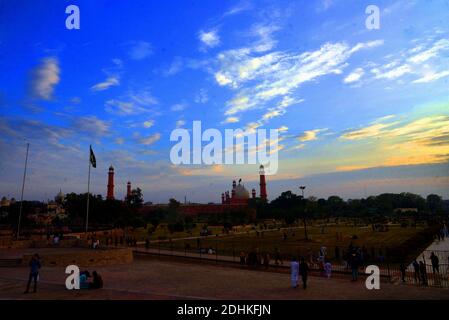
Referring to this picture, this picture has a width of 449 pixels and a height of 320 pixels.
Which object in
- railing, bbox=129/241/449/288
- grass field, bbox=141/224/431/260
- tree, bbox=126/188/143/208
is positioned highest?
tree, bbox=126/188/143/208

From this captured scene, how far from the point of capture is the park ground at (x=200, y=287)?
12678 mm

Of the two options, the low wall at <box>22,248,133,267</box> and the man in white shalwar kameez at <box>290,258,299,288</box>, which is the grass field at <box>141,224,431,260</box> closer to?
the low wall at <box>22,248,133,267</box>

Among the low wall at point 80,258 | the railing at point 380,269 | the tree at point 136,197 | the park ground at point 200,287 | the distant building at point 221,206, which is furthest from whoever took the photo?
the distant building at point 221,206

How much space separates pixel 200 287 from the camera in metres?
14.5

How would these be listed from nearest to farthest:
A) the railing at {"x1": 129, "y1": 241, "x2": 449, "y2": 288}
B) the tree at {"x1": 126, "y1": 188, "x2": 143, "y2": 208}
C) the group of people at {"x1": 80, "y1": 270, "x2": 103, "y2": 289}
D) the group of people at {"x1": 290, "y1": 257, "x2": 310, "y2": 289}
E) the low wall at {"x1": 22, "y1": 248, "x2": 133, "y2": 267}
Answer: the group of people at {"x1": 80, "y1": 270, "x2": 103, "y2": 289} → the group of people at {"x1": 290, "y1": 257, "x2": 310, "y2": 289} → the railing at {"x1": 129, "y1": 241, "x2": 449, "y2": 288} → the low wall at {"x1": 22, "y1": 248, "x2": 133, "y2": 267} → the tree at {"x1": 126, "y1": 188, "x2": 143, "y2": 208}

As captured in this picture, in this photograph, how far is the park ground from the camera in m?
12.7

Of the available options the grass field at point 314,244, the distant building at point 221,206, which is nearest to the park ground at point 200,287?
the grass field at point 314,244

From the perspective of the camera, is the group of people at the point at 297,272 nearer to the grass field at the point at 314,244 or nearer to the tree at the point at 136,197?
the grass field at the point at 314,244

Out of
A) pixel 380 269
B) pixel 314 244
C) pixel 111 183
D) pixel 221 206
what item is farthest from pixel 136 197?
pixel 380 269

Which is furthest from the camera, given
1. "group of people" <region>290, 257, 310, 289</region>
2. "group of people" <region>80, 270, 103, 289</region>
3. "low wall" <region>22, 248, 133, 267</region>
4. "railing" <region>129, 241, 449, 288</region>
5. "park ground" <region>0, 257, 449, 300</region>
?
"low wall" <region>22, 248, 133, 267</region>

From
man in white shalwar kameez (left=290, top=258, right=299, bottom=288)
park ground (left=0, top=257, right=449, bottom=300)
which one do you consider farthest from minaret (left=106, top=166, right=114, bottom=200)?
man in white shalwar kameez (left=290, top=258, right=299, bottom=288)
